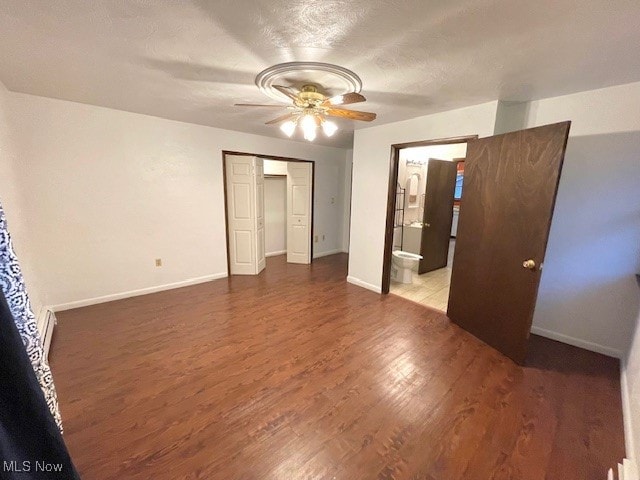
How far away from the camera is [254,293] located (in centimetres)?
360

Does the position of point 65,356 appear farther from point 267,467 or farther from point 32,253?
point 267,467

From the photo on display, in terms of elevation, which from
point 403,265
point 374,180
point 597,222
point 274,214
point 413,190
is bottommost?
point 403,265

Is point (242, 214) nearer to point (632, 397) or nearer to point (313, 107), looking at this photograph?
point (313, 107)

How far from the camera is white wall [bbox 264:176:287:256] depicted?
553cm

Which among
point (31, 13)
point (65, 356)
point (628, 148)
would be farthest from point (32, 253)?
point (628, 148)

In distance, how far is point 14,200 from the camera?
228 cm

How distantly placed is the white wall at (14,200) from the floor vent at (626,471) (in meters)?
4.08

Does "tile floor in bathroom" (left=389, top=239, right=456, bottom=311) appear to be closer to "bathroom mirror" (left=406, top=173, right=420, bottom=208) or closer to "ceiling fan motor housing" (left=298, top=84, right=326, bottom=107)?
"bathroom mirror" (left=406, top=173, right=420, bottom=208)

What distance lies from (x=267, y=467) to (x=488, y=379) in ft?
5.64

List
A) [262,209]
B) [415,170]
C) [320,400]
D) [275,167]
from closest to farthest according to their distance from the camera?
[320,400], [262,209], [415,170], [275,167]

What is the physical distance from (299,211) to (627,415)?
4506 mm

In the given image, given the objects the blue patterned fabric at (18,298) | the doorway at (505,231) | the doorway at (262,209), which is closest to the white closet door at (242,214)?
the doorway at (262,209)

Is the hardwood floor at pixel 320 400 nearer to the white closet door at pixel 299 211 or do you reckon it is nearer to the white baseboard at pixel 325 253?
the white closet door at pixel 299 211
